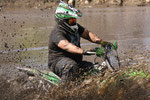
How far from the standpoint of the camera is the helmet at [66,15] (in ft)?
17.1

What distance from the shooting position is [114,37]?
13094 mm

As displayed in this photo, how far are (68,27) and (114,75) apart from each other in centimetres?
129

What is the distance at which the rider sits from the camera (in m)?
5.14

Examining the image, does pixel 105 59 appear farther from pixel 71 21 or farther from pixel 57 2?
pixel 57 2

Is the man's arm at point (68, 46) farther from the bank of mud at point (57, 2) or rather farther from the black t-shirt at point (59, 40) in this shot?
the bank of mud at point (57, 2)

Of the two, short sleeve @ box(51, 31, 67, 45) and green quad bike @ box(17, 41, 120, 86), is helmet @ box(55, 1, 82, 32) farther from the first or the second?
green quad bike @ box(17, 41, 120, 86)

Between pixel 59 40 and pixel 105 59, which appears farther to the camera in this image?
pixel 59 40

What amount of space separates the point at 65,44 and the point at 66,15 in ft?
1.77

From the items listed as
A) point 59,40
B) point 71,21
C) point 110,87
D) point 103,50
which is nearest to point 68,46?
point 59,40

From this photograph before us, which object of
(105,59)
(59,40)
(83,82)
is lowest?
(83,82)

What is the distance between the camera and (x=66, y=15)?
5277 millimetres

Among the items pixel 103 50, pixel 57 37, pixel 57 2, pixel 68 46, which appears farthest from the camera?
pixel 57 2

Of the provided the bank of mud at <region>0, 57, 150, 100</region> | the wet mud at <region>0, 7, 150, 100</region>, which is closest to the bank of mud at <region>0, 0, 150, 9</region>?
the wet mud at <region>0, 7, 150, 100</region>

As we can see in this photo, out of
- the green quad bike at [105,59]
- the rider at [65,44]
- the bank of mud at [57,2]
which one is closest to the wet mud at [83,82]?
the green quad bike at [105,59]
